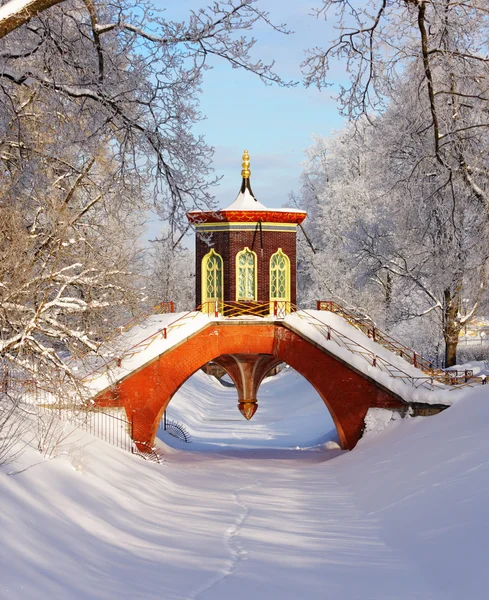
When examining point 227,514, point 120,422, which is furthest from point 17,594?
point 120,422

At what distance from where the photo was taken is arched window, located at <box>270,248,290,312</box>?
29.9 m

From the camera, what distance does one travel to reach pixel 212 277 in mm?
30219

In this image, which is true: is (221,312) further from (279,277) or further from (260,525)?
(260,525)

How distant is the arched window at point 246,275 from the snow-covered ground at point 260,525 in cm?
674

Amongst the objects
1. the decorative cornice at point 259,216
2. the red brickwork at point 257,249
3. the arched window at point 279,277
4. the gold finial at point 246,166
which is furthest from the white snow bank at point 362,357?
the gold finial at point 246,166

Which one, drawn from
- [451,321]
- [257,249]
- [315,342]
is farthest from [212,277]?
[451,321]

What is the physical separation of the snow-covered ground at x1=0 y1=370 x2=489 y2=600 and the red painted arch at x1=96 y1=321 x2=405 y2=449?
254 cm

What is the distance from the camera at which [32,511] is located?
11008 millimetres

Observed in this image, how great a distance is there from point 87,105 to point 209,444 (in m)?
25.8

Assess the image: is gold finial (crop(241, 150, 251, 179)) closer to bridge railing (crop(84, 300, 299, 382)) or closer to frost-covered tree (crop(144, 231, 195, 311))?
bridge railing (crop(84, 300, 299, 382))

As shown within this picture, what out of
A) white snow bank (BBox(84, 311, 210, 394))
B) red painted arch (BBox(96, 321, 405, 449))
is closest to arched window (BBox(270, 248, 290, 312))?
red painted arch (BBox(96, 321, 405, 449))

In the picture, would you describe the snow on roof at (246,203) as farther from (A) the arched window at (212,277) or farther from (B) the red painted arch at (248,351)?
(B) the red painted arch at (248,351)

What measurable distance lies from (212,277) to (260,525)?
15.6 meters

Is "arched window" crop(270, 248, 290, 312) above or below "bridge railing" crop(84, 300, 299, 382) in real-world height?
above
